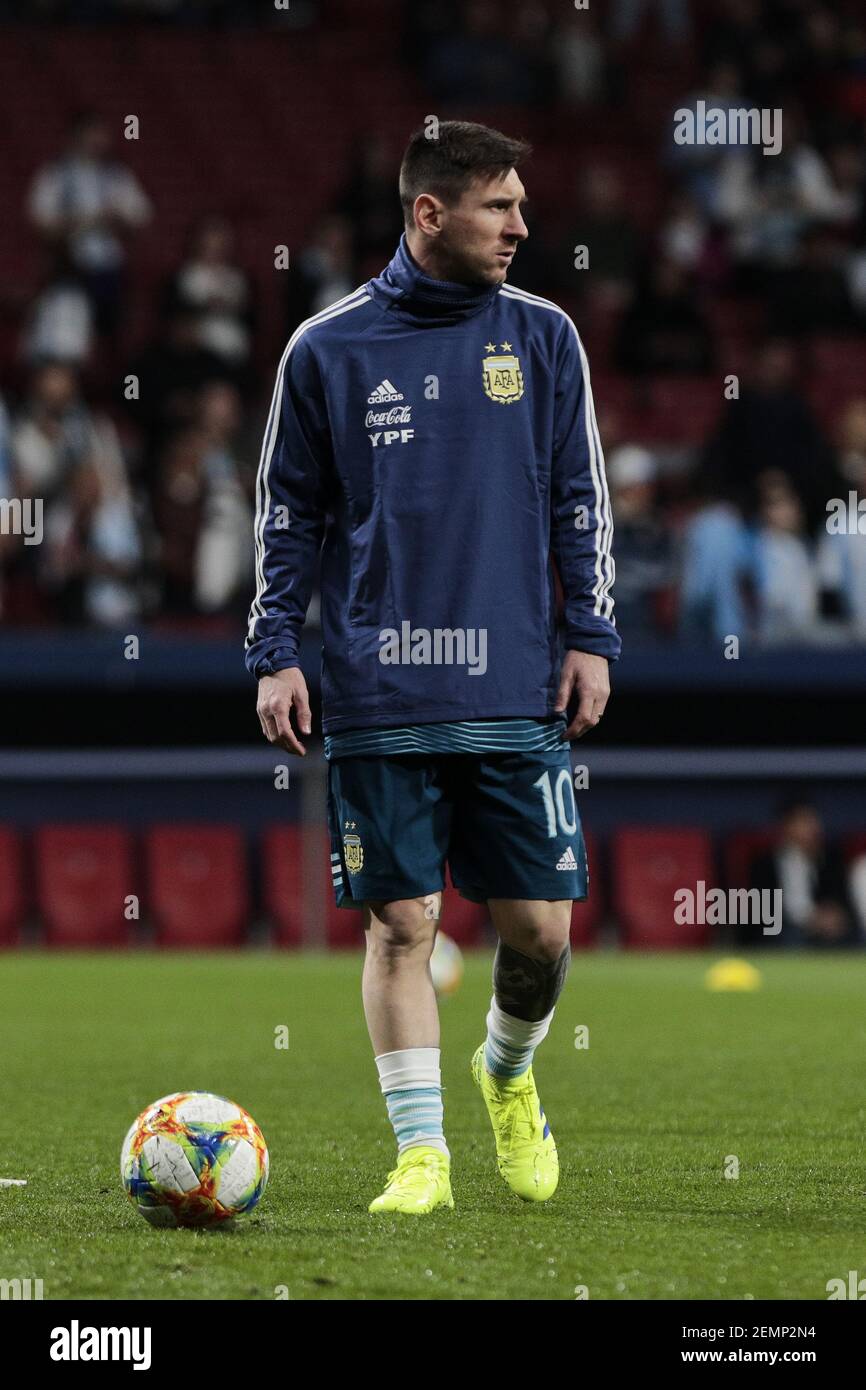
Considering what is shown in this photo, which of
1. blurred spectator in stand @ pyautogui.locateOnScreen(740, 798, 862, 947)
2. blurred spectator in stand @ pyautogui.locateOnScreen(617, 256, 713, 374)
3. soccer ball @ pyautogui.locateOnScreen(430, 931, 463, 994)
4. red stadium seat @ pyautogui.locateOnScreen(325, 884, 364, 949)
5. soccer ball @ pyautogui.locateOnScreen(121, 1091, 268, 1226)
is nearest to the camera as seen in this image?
soccer ball @ pyautogui.locateOnScreen(121, 1091, 268, 1226)

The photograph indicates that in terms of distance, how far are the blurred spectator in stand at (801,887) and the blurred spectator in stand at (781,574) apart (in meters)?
1.17

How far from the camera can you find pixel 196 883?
16.0 meters

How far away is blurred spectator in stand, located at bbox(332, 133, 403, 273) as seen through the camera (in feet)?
58.5

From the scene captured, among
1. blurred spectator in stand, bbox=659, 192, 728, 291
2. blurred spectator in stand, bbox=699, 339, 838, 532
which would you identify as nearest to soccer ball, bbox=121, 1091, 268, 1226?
blurred spectator in stand, bbox=699, 339, 838, 532

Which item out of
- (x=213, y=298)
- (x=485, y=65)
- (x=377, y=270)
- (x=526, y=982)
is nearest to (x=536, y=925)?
(x=526, y=982)

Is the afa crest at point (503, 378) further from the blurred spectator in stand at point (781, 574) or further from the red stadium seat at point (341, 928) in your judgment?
the red stadium seat at point (341, 928)

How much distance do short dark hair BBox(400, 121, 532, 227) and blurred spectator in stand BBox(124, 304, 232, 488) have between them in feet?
36.7

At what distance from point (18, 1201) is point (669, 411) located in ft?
47.0

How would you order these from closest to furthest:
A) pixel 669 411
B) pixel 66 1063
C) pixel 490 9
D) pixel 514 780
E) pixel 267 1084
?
pixel 514 780 < pixel 267 1084 < pixel 66 1063 < pixel 669 411 < pixel 490 9

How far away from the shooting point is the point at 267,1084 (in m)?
7.88

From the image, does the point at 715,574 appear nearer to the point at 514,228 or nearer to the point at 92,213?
the point at 92,213

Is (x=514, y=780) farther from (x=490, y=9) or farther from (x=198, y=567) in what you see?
(x=490, y=9)

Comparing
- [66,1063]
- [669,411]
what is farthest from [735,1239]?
[669,411]

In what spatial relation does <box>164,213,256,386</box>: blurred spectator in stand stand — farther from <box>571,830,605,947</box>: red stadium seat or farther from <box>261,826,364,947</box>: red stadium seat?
<box>571,830,605,947</box>: red stadium seat
